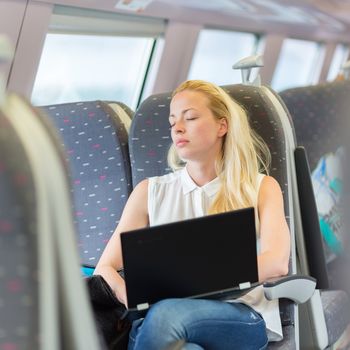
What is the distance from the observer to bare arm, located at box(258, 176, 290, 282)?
2.42 metres

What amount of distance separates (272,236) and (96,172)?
87 centimetres

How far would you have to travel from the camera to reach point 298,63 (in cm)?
1098

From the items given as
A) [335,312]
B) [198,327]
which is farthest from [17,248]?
[335,312]

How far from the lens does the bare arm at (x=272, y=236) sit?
2420 millimetres

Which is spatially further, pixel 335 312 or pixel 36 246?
pixel 335 312

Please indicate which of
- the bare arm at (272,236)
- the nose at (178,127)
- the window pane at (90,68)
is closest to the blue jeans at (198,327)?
the bare arm at (272,236)

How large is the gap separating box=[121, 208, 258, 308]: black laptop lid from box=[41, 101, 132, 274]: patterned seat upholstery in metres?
0.95

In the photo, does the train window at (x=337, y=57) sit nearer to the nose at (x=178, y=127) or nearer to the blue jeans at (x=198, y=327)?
the nose at (x=178, y=127)

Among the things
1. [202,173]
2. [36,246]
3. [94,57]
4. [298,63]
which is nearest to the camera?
[36,246]

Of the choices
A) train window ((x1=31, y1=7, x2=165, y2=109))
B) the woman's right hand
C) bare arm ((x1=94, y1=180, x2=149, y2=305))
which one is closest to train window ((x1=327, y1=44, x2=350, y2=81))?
train window ((x1=31, y1=7, x2=165, y2=109))

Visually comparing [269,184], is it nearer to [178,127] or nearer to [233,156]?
[233,156]

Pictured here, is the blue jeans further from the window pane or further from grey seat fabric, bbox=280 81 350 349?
the window pane

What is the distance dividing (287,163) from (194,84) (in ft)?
1.33

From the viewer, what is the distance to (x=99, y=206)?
3082 millimetres
